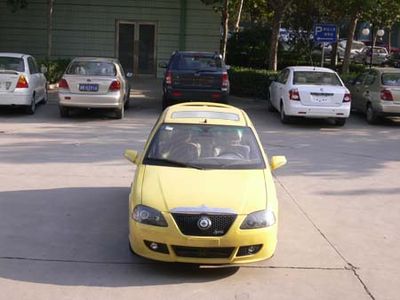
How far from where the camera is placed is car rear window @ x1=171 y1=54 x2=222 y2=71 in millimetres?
17000

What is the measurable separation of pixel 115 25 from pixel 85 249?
2206 centimetres

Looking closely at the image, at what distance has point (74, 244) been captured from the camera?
6512mm

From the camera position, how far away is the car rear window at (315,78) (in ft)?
52.2

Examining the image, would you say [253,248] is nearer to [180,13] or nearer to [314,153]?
[314,153]

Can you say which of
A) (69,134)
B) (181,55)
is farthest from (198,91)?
(69,134)

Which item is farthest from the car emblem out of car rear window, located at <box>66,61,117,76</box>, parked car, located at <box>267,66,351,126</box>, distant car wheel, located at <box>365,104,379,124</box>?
distant car wheel, located at <box>365,104,379,124</box>

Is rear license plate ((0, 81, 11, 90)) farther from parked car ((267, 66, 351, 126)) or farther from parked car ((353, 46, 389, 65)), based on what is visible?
parked car ((353, 46, 389, 65))

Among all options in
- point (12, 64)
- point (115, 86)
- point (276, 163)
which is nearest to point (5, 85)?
point (12, 64)

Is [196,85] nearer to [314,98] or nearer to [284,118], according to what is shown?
[284,118]

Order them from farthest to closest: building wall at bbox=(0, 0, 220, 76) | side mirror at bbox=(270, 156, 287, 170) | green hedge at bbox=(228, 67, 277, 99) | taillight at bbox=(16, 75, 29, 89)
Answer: building wall at bbox=(0, 0, 220, 76) → green hedge at bbox=(228, 67, 277, 99) → taillight at bbox=(16, 75, 29, 89) → side mirror at bbox=(270, 156, 287, 170)

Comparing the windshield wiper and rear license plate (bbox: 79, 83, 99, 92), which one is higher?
the windshield wiper

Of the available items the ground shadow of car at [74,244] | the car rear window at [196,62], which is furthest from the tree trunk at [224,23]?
the ground shadow of car at [74,244]

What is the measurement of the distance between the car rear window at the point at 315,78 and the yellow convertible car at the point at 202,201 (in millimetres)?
9415

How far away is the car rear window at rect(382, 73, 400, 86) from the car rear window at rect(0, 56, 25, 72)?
9.19 m
